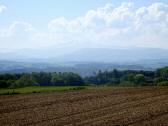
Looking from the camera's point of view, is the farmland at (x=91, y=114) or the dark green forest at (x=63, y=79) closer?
the farmland at (x=91, y=114)

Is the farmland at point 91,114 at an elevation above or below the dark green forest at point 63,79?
below

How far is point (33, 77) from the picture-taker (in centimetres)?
8819

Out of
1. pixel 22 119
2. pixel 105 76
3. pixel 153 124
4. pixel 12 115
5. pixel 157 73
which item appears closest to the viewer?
pixel 153 124

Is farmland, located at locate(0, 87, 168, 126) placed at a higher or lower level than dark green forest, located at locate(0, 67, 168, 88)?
lower

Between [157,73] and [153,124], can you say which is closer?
[153,124]

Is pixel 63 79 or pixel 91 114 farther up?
pixel 63 79

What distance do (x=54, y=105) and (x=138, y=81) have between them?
54.5m

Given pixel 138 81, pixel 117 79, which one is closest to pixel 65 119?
pixel 138 81

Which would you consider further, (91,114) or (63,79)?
(63,79)

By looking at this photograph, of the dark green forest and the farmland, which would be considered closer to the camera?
the farmland

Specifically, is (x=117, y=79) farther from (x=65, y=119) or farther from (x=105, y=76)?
(x=65, y=119)

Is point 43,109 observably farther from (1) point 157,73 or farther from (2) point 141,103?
(1) point 157,73

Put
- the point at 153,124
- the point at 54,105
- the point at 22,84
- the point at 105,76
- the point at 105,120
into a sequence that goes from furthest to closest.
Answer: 1. the point at 105,76
2. the point at 22,84
3. the point at 54,105
4. the point at 105,120
5. the point at 153,124

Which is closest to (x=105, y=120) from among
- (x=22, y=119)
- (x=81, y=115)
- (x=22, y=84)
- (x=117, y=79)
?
(x=81, y=115)
